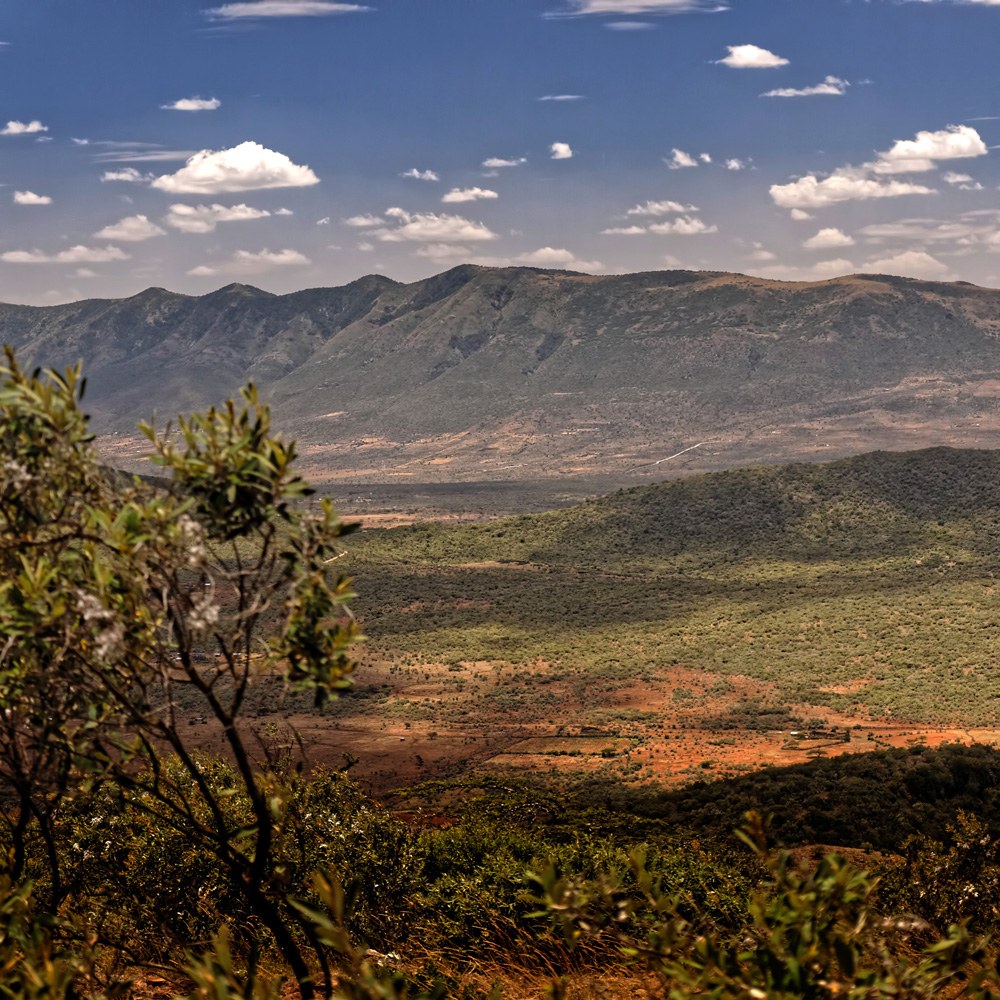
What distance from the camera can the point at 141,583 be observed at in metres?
4.80

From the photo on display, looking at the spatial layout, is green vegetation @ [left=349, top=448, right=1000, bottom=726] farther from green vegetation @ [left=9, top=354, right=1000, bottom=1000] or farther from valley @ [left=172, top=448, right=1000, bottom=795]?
green vegetation @ [left=9, top=354, right=1000, bottom=1000]

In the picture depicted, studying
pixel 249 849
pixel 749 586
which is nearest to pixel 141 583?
pixel 249 849

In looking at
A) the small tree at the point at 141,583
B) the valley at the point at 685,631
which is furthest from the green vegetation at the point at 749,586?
the small tree at the point at 141,583

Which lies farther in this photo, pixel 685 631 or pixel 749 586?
pixel 749 586

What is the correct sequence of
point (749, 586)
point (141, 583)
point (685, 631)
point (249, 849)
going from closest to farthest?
point (141, 583), point (249, 849), point (685, 631), point (749, 586)

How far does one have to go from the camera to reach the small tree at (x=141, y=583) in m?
4.74

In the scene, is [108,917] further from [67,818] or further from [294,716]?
[294,716]

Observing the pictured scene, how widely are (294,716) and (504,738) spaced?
575 inches

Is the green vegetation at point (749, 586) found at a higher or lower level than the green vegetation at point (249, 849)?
lower

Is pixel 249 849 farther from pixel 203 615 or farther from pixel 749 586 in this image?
pixel 749 586

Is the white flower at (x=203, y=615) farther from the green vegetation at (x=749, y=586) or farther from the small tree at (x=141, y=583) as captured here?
the green vegetation at (x=749, y=586)

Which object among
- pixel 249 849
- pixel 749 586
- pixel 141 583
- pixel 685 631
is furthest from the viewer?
pixel 749 586

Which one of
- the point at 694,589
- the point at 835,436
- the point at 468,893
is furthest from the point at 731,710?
the point at 835,436

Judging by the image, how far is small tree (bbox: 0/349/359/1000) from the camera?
187 inches
